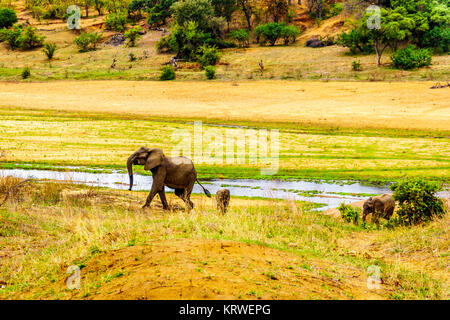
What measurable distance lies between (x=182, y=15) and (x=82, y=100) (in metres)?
36.6

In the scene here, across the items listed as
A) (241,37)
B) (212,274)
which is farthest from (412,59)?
(212,274)

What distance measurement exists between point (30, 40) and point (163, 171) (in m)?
87.4

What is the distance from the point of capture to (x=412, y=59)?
6241 cm

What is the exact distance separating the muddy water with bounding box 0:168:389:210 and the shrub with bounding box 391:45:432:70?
144 feet

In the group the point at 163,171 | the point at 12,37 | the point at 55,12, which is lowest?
the point at 163,171

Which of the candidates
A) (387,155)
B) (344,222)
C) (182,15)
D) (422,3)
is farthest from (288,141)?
(182,15)

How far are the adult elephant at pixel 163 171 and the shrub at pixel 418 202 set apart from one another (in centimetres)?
663

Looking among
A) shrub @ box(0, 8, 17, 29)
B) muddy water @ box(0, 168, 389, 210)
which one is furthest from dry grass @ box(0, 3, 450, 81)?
muddy water @ box(0, 168, 389, 210)

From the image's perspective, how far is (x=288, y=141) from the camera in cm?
3419

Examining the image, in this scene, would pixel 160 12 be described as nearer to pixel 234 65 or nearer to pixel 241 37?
pixel 241 37

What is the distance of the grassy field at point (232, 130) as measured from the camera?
26.4m

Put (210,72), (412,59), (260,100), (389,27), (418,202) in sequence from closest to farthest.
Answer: (418,202), (260,100), (412,59), (389,27), (210,72)

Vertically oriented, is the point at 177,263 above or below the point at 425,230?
above
